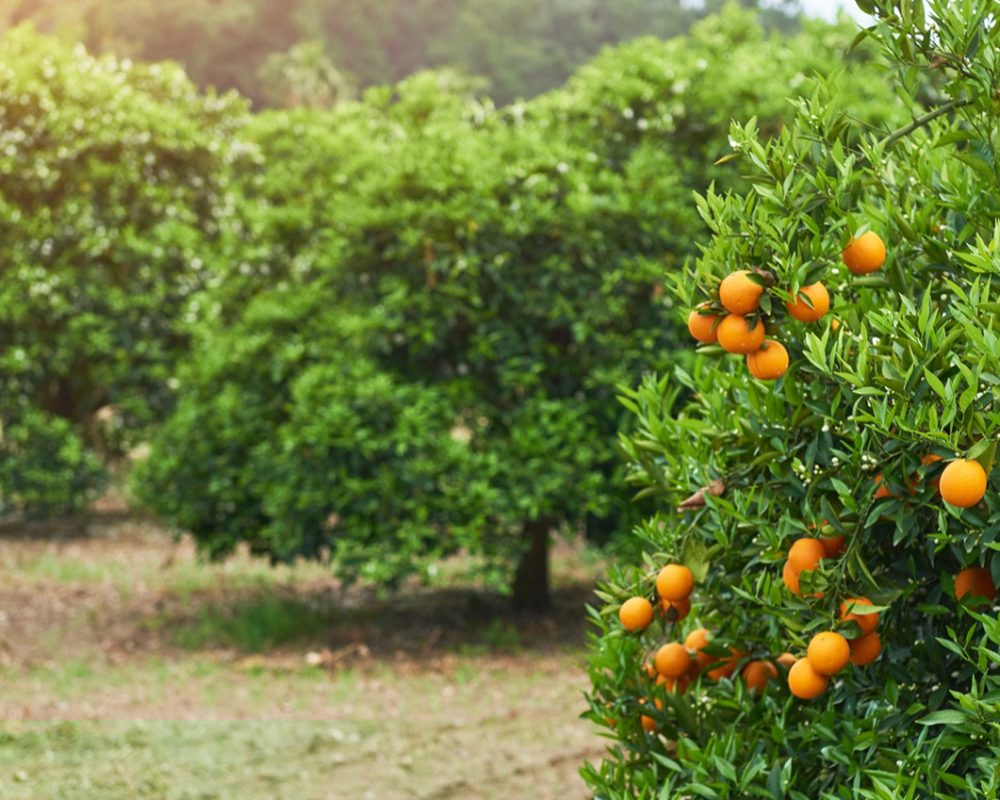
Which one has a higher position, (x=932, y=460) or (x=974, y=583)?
(x=932, y=460)

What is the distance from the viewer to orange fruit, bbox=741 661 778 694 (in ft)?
9.09

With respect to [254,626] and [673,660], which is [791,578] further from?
[254,626]

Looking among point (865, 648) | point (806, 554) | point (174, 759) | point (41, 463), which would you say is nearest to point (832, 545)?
point (806, 554)

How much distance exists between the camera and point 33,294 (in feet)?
40.9

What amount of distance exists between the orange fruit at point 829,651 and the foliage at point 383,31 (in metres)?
32.7

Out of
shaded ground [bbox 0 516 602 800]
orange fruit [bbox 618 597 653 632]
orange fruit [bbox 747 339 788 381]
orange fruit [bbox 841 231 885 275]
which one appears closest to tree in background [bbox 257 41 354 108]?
shaded ground [bbox 0 516 602 800]

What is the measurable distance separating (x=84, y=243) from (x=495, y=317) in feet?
21.8

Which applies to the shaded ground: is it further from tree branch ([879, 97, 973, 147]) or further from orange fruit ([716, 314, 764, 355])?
tree branch ([879, 97, 973, 147])

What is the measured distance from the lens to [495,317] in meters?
7.98

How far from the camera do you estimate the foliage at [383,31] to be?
35906 mm

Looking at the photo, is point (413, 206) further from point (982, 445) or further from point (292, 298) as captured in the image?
point (982, 445)

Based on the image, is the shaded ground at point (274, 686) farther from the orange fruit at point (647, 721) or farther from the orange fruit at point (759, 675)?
the orange fruit at point (759, 675)

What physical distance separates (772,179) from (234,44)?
38258 millimetres

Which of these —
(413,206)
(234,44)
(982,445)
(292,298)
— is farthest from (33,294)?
(234,44)
